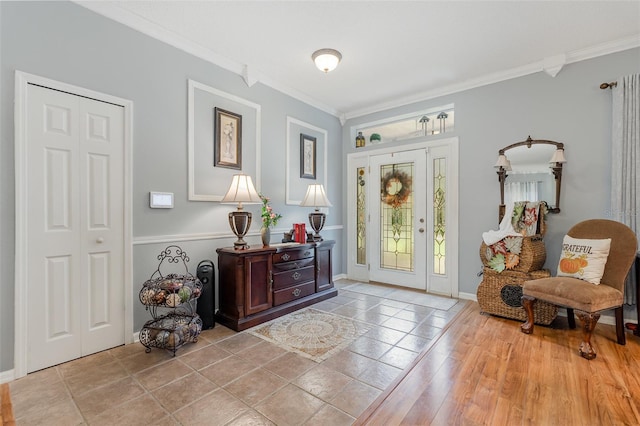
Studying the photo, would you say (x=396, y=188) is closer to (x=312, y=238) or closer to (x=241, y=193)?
(x=312, y=238)

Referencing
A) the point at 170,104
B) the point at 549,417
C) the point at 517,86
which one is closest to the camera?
the point at 549,417

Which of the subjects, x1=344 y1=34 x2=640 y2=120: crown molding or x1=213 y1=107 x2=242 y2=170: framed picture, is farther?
x1=213 y1=107 x2=242 y2=170: framed picture

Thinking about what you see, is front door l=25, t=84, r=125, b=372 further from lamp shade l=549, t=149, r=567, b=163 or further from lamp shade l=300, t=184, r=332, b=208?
lamp shade l=549, t=149, r=567, b=163

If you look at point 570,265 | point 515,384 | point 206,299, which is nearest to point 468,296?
point 570,265

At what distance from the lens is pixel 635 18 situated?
2621 mm

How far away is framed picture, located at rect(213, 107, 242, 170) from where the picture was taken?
127 inches

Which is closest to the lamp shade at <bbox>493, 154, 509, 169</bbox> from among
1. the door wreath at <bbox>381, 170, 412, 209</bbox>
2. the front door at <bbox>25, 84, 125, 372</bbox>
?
the door wreath at <bbox>381, 170, 412, 209</bbox>

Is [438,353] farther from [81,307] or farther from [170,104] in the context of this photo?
[170,104]

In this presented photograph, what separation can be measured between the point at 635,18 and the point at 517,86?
3.40 ft

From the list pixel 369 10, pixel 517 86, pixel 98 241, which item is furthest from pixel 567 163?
pixel 98 241

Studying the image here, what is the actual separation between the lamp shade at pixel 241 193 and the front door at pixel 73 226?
904 millimetres

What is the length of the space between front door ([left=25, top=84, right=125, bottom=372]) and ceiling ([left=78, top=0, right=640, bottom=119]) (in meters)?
0.97

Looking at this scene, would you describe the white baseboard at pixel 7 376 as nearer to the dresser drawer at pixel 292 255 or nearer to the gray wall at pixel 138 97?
the gray wall at pixel 138 97

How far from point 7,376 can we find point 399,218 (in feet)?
14.1
